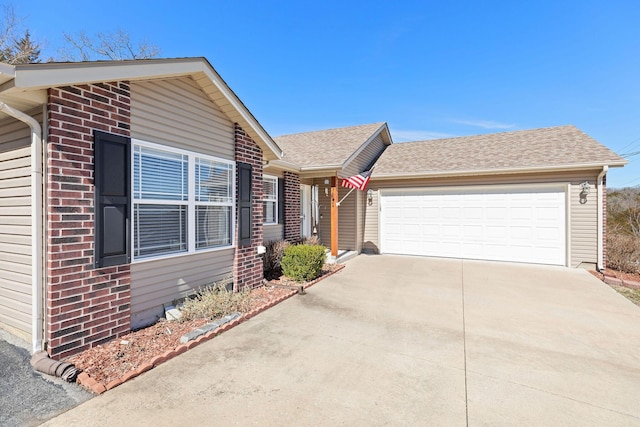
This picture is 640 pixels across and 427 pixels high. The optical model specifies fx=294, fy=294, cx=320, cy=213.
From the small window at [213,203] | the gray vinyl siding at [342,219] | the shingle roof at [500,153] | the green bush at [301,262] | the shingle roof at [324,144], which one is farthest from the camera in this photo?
the gray vinyl siding at [342,219]

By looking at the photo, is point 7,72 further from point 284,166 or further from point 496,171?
point 496,171

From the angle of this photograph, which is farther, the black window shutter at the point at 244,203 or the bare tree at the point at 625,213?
the bare tree at the point at 625,213

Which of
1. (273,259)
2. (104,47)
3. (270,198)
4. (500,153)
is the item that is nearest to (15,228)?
(273,259)

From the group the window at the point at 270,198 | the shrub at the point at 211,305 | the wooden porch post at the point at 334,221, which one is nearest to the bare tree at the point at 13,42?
the window at the point at 270,198

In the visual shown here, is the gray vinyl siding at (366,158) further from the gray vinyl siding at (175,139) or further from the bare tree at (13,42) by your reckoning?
the bare tree at (13,42)

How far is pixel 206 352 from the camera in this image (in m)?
3.51

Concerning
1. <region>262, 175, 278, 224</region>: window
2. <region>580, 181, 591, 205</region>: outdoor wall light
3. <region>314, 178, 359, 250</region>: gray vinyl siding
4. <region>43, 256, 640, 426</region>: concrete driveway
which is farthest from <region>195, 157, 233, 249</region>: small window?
<region>580, 181, 591, 205</region>: outdoor wall light

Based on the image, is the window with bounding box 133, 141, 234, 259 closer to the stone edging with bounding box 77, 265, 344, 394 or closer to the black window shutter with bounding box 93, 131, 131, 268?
the black window shutter with bounding box 93, 131, 131, 268

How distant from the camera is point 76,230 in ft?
10.7

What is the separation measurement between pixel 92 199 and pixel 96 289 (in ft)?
3.46

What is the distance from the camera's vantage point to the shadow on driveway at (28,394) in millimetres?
2363

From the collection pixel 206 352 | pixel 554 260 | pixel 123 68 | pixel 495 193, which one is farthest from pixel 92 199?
pixel 554 260

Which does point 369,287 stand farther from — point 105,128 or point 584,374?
Result: point 105,128

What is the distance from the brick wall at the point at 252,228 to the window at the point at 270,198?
6.46 ft
